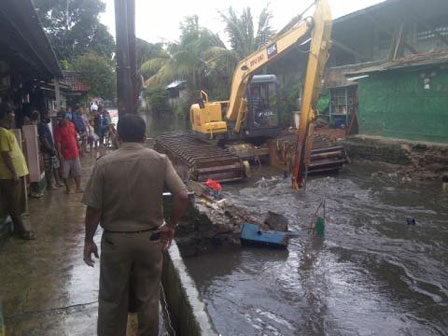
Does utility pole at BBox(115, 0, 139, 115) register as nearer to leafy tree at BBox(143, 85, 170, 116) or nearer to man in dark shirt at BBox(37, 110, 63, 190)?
man in dark shirt at BBox(37, 110, 63, 190)

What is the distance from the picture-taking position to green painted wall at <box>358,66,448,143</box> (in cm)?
1290

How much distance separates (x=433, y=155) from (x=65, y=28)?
2755cm

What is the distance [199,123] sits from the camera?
47.4ft

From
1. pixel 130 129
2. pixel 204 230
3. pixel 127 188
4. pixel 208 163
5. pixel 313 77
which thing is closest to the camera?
pixel 127 188

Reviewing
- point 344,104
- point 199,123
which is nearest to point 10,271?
point 199,123

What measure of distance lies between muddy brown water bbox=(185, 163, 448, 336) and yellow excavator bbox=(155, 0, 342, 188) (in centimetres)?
219

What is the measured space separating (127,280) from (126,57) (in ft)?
9.29

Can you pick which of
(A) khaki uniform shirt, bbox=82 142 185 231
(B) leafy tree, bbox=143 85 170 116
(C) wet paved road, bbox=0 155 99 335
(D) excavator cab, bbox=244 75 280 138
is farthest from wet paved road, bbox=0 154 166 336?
(B) leafy tree, bbox=143 85 170 116

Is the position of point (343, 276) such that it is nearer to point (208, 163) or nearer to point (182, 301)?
point (182, 301)

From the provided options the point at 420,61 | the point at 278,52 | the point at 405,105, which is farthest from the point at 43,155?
the point at 405,105

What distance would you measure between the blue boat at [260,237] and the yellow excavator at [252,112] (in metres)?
3.37

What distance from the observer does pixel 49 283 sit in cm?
450

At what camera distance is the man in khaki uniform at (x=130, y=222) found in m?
2.96

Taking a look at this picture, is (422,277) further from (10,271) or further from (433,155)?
(433,155)
